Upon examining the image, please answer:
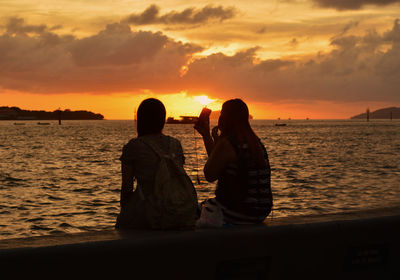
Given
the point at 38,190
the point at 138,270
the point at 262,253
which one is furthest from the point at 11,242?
the point at 38,190

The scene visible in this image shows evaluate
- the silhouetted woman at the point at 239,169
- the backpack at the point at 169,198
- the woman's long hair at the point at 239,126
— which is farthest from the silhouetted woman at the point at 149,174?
the woman's long hair at the point at 239,126

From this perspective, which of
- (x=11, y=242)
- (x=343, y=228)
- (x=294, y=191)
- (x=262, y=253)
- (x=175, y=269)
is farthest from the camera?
(x=294, y=191)

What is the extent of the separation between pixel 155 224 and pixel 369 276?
1.86 metres

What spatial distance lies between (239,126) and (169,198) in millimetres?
871

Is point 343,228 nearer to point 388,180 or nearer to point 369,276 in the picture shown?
point 369,276

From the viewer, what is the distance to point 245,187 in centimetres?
420

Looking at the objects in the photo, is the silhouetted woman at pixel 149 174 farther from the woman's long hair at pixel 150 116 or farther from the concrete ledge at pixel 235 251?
the concrete ledge at pixel 235 251

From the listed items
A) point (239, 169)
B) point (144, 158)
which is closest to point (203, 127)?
point (239, 169)

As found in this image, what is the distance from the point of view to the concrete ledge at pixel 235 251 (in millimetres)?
3152

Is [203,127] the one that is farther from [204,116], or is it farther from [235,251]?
[235,251]

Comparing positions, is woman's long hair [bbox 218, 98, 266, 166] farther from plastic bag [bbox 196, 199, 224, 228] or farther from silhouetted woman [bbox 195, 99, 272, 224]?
plastic bag [bbox 196, 199, 224, 228]

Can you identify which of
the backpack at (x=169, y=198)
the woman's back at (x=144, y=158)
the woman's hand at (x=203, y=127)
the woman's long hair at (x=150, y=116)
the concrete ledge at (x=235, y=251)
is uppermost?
the woman's long hair at (x=150, y=116)

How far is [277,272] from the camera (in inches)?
149

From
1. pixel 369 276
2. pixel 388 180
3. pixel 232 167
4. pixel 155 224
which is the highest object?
pixel 232 167
